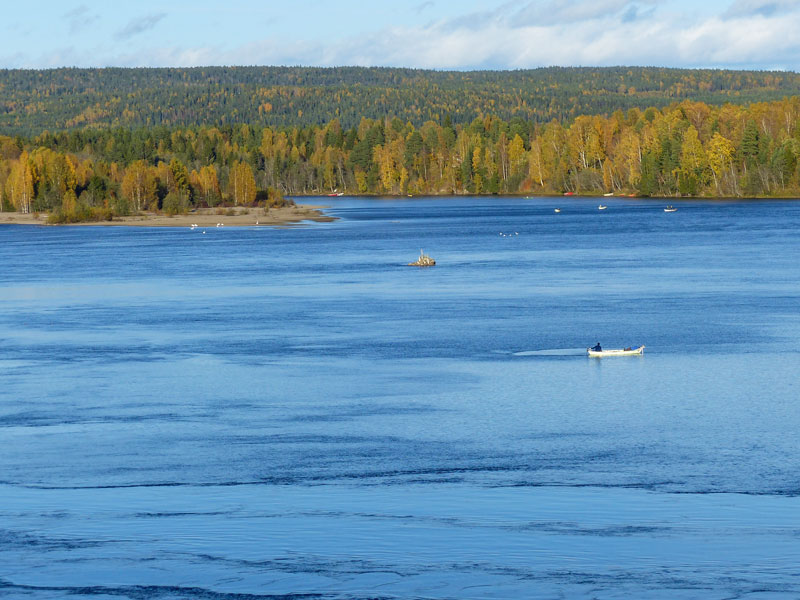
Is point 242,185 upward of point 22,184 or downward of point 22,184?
downward

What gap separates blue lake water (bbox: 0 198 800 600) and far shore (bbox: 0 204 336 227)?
81.4 m

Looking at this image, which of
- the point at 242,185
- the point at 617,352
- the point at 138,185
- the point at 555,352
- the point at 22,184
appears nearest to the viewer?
the point at 617,352

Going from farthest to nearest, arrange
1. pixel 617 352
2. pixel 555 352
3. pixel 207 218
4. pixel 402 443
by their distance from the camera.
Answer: pixel 207 218, pixel 555 352, pixel 617 352, pixel 402 443

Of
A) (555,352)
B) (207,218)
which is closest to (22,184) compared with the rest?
(207,218)

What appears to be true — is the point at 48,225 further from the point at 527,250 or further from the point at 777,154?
the point at 777,154

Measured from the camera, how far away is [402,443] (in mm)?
27062

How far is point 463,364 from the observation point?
37094mm

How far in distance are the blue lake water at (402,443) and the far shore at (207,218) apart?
3206 inches

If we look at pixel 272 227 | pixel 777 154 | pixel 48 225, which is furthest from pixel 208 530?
pixel 777 154

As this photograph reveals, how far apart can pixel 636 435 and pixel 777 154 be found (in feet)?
451

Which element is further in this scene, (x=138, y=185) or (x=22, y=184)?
(x=22, y=184)

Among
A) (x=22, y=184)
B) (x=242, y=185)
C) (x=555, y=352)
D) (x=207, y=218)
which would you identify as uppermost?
(x=22, y=184)

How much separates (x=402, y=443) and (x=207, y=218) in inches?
5071

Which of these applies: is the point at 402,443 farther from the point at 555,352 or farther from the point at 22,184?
the point at 22,184
